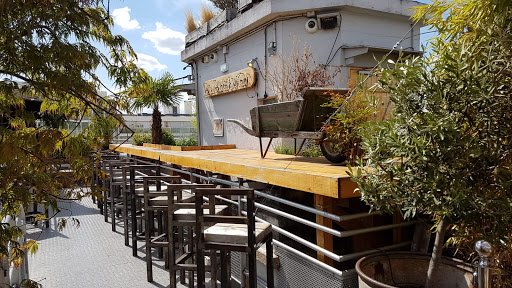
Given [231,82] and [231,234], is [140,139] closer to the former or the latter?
[231,82]

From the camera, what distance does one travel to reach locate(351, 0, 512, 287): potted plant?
1.80 metres

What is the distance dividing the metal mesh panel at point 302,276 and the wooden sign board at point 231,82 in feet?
16.3

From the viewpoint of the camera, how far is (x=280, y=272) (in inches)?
143

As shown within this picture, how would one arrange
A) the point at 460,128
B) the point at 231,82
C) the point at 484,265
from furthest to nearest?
the point at 231,82
the point at 460,128
the point at 484,265

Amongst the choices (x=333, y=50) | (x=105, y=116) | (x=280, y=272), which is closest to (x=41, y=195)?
(x=105, y=116)

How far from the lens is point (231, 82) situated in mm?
8953

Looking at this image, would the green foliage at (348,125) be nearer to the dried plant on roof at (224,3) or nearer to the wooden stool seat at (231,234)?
the wooden stool seat at (231,234)

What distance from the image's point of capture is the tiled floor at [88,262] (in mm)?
4871

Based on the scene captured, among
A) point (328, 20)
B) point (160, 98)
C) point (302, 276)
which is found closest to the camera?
point (302, 276)

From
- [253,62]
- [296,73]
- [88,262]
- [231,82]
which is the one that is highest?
[253,62]

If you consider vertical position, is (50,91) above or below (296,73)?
below

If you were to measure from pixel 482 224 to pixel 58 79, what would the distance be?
8.28 ft

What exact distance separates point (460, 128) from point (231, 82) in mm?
7365

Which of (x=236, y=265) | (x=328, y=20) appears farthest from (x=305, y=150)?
(x=328, y=20)
